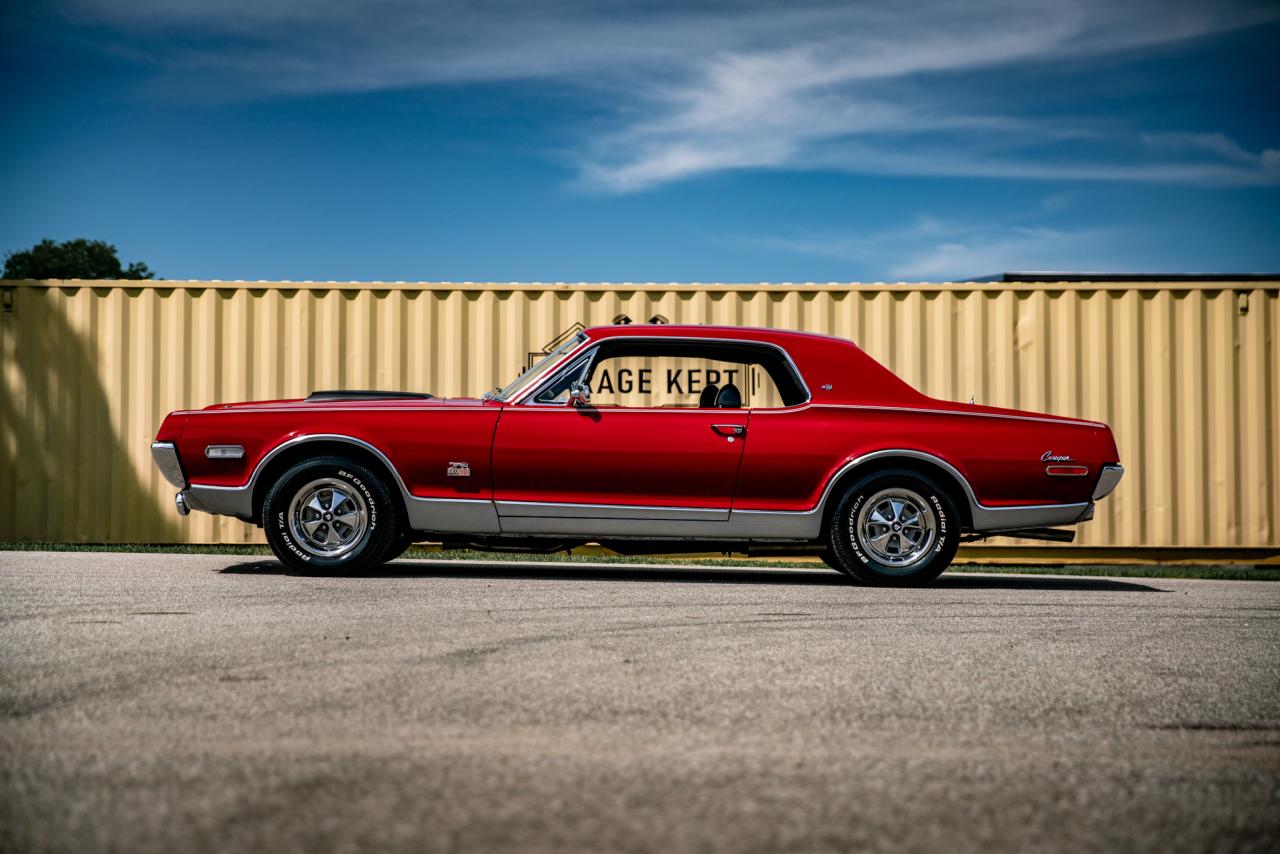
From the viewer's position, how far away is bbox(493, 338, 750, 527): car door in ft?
23.2

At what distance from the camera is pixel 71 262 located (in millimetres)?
60594

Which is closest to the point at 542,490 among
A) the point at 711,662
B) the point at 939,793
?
the point at 711,662

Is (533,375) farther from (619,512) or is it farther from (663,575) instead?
(663,575)

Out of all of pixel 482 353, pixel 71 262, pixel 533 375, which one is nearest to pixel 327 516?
pixel 533 375

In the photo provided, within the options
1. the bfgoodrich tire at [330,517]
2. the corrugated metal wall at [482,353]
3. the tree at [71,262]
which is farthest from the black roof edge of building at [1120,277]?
the tree at [71,262]

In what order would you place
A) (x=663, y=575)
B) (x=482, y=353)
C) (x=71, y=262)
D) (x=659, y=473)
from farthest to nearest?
(x=71, y=262), (x=482, y=353), (x=663, y=575), (x=659, y=473)

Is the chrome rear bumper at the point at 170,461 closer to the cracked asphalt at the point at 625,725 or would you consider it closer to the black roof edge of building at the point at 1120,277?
the cracked asphalt at the point at 625,725

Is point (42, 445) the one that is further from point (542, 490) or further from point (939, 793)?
point (939, 793)

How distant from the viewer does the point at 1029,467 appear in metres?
7.17

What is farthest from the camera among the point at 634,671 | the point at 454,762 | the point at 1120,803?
the point at 634,671

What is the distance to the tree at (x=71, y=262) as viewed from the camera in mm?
59562

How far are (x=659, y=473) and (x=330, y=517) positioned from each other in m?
2.05

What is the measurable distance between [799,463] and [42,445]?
7.05m

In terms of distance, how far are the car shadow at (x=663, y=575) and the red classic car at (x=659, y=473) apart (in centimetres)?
34
